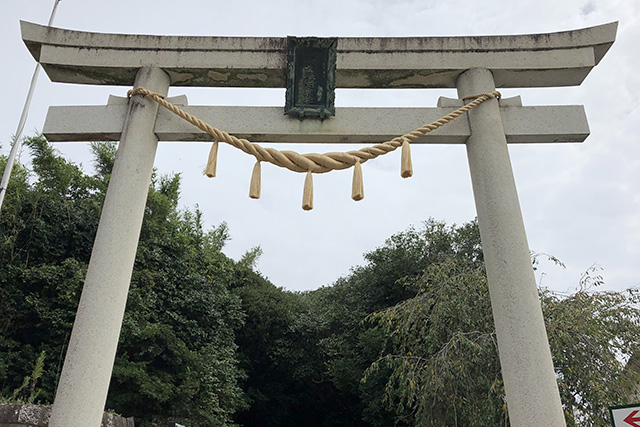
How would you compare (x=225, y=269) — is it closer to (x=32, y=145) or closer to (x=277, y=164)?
(x=32, y=145)

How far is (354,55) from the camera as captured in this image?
12.4 feet

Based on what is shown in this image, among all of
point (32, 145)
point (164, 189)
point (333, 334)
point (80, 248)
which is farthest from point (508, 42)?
point (164, 189)

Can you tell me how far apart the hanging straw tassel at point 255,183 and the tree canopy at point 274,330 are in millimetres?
3241

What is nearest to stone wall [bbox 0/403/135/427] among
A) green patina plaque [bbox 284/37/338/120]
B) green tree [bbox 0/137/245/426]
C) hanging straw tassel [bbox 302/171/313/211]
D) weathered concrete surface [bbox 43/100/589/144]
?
weathered concrete surface [bbox 43/100/589/144]

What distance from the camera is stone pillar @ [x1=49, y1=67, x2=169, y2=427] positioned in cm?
283

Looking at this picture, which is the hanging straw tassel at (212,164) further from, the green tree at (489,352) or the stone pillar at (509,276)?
the green tree at (489,352)

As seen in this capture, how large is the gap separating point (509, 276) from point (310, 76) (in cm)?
218

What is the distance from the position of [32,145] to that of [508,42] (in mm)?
10972

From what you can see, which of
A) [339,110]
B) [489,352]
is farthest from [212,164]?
[489,352]

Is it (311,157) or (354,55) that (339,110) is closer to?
(354,55)

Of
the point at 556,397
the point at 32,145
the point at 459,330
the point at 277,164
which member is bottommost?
the point at 556,397

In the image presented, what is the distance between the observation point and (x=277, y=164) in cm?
329

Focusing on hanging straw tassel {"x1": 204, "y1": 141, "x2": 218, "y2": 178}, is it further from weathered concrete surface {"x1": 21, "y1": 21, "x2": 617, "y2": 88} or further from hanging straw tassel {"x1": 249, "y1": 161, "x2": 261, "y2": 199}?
weathered concrete surface {"x1": 21, "y1": 21, "x2": 617, "y2": 88}

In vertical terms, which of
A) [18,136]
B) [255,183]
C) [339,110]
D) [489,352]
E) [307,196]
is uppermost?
[18,136]
